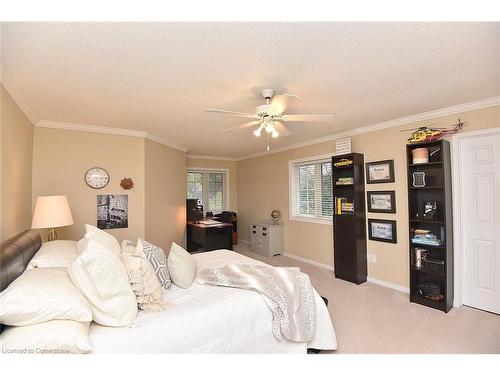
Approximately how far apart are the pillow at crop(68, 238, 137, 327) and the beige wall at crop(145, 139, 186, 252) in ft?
8.83

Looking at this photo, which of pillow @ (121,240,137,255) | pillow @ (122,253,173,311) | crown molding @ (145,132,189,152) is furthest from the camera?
crown molding @ (145,132,189,152)

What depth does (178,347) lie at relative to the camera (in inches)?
60.7

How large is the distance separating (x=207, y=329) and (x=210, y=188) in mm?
5234

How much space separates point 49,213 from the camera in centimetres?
257

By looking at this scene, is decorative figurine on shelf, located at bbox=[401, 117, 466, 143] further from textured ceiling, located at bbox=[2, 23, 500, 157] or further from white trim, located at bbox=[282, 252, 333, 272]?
white trim, located at bbox=[282, 252, 333, 272]

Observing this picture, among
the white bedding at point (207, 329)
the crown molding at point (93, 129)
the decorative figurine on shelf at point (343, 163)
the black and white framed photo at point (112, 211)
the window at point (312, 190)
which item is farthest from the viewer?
the window at point (312, 190)

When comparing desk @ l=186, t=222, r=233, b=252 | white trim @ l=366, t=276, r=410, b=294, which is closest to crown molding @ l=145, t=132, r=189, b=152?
desk @ l=186, t=222, r=233, b=252

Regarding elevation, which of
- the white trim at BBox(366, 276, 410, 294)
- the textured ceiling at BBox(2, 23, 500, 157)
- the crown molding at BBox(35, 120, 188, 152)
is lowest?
the white trim at BBox(366, 276, 410, 294)

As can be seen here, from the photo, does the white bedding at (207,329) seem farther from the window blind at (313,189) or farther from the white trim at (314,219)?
the window blind at (313,189)

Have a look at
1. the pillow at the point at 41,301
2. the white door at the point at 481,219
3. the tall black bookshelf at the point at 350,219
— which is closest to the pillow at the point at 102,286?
the pillow at the point at 41,301

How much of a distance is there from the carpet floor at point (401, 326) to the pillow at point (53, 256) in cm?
235

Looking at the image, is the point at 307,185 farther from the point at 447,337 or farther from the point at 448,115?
the point at 447,337

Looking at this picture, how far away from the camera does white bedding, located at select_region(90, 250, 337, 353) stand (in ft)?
4.76

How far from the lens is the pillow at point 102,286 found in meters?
1.48
